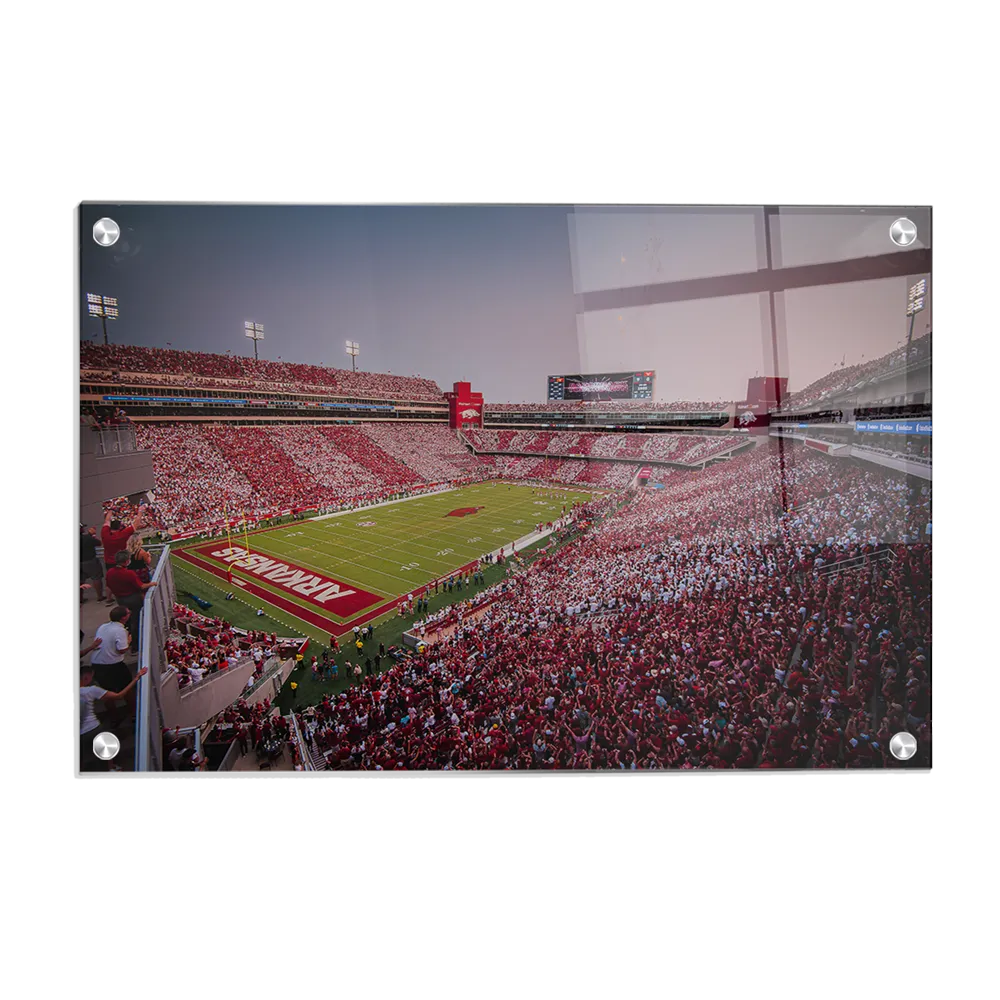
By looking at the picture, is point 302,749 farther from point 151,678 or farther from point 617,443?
point 617,443

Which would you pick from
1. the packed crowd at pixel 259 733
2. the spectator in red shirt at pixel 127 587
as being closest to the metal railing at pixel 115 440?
the spectator in red shirt at pixel 127 587

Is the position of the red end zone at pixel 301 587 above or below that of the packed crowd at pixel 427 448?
below

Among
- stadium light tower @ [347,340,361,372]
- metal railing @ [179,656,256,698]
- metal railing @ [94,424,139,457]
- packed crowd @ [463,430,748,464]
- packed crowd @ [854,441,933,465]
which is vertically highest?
stadium light tower @ [347,340,361,372]

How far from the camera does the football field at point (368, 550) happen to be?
651 centimetres

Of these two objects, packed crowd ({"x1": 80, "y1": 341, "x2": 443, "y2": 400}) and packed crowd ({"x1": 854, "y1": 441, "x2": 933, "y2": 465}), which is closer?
Answer: packed crowd ({"x1": 854, "y1": 441, "x2": 933, "y2": 465})

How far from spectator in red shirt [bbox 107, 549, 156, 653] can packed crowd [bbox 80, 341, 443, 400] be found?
4.62 feet

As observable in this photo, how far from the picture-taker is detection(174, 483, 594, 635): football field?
651 centimetres

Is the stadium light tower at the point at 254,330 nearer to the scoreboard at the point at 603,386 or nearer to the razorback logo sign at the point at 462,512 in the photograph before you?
the scoreboard at the point at 603,386

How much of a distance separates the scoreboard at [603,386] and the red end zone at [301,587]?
5052 millimetres

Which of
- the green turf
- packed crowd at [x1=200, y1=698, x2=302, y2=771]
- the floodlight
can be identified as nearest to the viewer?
packed crowd at [x1=200, y1=698, x2=302, y2=771]

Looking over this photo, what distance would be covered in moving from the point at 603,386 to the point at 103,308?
3.75 m

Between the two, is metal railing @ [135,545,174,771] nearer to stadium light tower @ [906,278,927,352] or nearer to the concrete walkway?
the concrete walkway

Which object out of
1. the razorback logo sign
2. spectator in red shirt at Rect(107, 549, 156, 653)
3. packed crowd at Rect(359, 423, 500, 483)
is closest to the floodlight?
packed crowd at Rect(359, 423, 500, 483)
